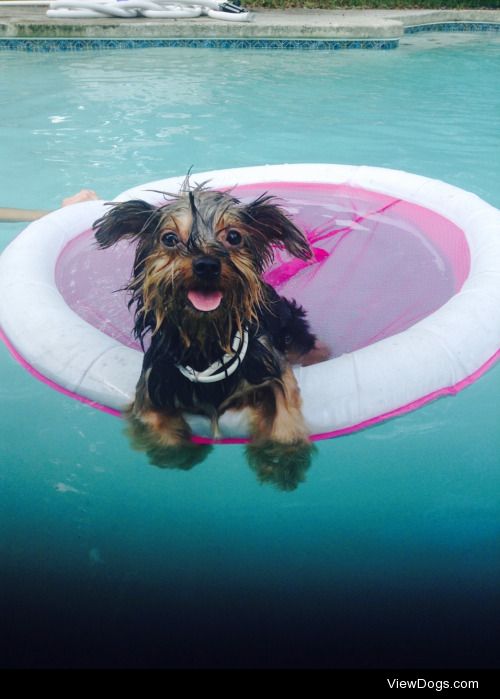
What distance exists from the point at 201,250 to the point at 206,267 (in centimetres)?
8

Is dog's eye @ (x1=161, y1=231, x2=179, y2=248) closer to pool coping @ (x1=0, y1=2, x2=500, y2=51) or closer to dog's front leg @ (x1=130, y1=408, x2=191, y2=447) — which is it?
dog's front leg @ (x1=130, y1=408, x2=191, y2=447)

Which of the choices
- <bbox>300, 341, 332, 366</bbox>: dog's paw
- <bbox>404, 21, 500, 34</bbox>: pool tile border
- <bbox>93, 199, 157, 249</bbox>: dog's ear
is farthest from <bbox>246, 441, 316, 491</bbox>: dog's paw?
<bbox>404, 21, 500, 34</bbox>: pool tile border

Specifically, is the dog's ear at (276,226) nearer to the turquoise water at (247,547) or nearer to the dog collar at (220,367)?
the dog collar at (220,367)

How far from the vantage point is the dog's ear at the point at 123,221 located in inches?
112

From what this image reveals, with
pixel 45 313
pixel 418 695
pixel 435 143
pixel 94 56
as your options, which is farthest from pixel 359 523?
pixel 94 56

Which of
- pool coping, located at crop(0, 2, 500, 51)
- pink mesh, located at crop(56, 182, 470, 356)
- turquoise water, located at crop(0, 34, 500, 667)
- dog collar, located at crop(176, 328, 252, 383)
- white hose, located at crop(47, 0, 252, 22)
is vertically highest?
white hose, located at crop(47, 0, 252, 22)

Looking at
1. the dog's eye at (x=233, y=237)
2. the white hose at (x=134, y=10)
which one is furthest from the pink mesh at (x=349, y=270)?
the white hose at (x=134, y=10)

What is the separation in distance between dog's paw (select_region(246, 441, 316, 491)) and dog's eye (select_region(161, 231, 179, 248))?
1.08 m

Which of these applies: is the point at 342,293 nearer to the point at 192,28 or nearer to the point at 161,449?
the point at 161,449

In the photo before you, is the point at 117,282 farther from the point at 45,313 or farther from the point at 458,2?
the point at 458,2

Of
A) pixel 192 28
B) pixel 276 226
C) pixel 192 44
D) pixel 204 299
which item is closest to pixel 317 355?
pixel 276 226

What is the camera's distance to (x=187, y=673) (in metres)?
2.45

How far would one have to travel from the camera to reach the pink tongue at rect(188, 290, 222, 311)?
8.61ft

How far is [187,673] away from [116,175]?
6398 millimetres
